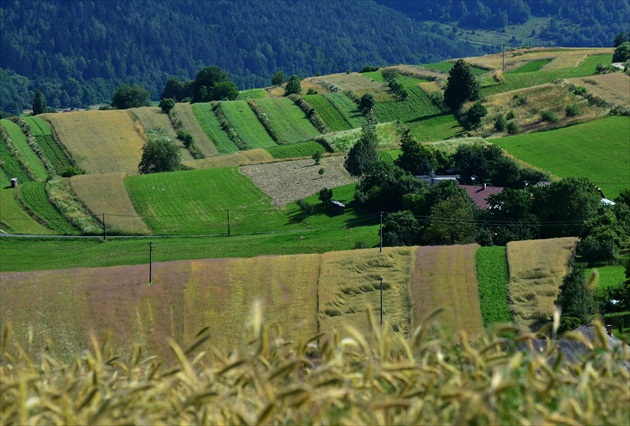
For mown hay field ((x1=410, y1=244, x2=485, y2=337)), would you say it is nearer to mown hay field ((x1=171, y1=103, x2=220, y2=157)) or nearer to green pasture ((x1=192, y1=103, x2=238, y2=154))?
mown hay field ((x1=171, y1=103, x2=220, y2=157))

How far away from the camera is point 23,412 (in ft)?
36.6

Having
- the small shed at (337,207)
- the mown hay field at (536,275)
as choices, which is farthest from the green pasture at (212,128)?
the mown hay field at (536,275)

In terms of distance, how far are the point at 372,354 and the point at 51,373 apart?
182 inches

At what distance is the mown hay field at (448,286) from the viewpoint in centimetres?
5752

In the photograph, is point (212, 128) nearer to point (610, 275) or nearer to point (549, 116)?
point (549, 116)

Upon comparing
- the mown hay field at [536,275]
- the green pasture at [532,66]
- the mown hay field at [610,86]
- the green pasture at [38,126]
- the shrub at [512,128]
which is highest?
the green pasture at [532,66]

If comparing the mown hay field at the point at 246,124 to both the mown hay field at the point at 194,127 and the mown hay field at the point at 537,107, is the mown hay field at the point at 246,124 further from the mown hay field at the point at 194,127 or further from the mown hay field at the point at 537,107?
the mown hay field at the point at 537,107

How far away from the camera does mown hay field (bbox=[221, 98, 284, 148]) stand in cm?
14650

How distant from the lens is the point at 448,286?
63438 millimetres

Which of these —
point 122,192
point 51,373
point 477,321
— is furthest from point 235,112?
point 51,373

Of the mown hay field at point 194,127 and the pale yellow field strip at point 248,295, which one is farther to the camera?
the mown hay field at point 194,127

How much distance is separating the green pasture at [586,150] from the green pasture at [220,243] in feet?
75.4

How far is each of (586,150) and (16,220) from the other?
57.5 meters

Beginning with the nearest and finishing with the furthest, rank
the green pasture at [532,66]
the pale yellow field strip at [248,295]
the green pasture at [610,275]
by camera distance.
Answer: the pale yellow field strip at [248,295] → the green pasture at [610,275] → the green pasture at [532,66]
